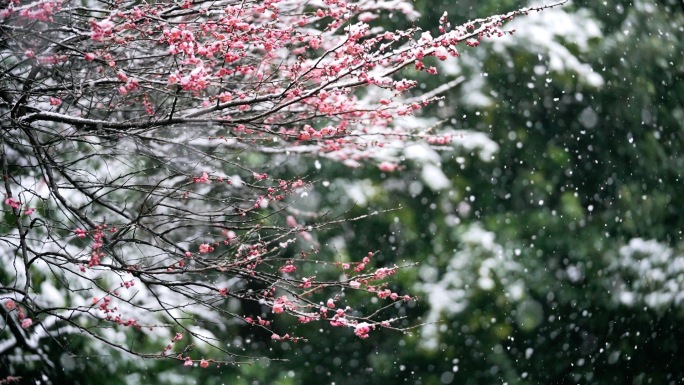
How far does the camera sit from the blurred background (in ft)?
13.8

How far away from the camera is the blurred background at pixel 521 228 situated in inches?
166

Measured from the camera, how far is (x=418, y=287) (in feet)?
13.9

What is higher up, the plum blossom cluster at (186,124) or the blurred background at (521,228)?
the plum blossom cluster at (186,124)

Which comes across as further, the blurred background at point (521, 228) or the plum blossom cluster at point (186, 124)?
the blurred background at point (521, 228)

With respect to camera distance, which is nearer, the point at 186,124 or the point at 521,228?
the point at 186,124

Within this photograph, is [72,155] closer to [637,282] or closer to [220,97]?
[220,97]

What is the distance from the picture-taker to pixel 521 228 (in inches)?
173

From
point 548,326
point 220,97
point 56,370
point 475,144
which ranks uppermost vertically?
point 220,97

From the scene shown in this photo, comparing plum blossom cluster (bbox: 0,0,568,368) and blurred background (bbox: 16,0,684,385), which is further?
blurred background (bbox: 16,0,684,385)

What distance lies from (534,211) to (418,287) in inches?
35.5

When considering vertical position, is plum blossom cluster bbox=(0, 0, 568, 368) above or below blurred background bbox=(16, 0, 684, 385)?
above

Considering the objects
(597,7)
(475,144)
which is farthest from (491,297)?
(597,7)

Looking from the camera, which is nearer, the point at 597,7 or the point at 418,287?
the point at 418,287

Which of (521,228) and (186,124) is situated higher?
(186,124)
